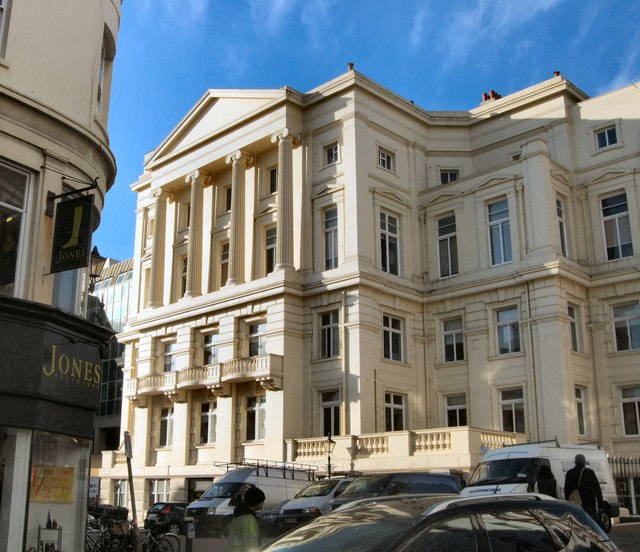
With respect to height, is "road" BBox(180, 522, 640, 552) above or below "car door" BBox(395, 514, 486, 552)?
below

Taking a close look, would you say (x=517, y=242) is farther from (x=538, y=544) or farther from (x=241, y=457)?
(x=538, y=544)

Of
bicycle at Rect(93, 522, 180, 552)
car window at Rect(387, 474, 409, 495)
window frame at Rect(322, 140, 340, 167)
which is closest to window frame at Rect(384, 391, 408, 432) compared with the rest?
window frame at Rect(322, 140, 340, 167)

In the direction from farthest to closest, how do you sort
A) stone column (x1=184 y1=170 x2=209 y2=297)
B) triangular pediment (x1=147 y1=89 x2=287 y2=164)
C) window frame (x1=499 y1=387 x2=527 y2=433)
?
1. stone column (x1=184 y1=170 x2=209 y2=297)
2. triangular pediment (x1=147 y1=89 x2=287 y2=164)
3. window frame (x1=499 y1=387 x2=527 y2=433)

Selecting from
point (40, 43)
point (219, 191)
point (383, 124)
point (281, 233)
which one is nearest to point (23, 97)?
point (40, 43)

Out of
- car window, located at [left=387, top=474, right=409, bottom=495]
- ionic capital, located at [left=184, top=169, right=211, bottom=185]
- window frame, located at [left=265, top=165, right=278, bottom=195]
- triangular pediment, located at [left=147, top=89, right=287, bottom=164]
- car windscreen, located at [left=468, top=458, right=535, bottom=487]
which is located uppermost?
triangular pediment, located at [left=147, top=89, right=287, bottom=164]

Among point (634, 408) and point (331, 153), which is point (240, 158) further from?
point (634, 408)

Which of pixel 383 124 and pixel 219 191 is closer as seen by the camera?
Answer: pixel 383 124

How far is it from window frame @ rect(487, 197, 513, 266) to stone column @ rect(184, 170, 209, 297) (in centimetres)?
1482

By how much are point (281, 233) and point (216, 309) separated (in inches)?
197

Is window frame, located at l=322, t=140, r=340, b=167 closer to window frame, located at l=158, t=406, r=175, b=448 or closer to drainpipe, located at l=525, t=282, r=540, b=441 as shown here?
drainpipe, located at l=525, t=282, r=540, b=441

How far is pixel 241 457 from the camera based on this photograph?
35.5 metres

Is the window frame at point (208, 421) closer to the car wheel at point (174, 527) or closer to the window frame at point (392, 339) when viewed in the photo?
the window frame at point (392, 339)

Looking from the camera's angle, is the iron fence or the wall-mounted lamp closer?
the wall-mounted lamp

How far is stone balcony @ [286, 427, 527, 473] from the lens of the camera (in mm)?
27688
